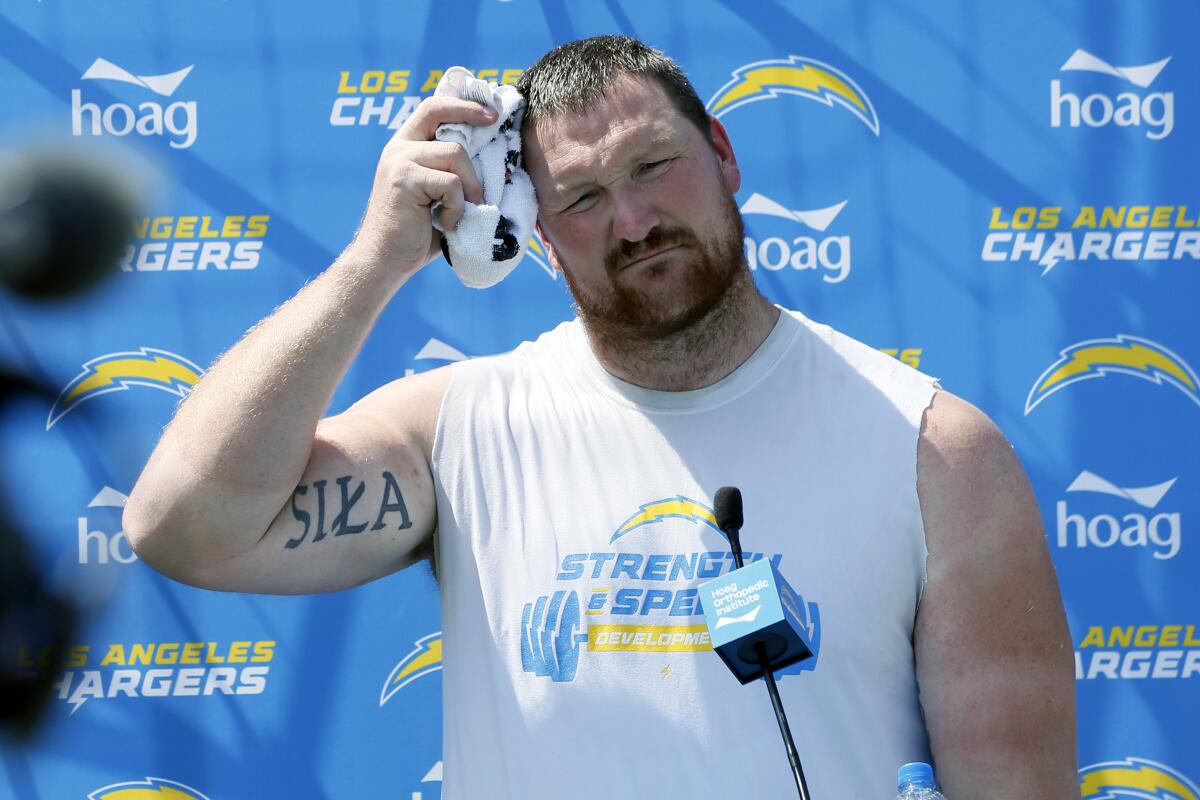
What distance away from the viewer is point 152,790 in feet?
8.56

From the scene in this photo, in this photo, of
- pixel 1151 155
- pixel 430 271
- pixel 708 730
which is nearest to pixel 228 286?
pixel 430 271

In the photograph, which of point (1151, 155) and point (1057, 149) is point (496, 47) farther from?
point (1151, 155)

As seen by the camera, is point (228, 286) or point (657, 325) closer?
point (657, 325)

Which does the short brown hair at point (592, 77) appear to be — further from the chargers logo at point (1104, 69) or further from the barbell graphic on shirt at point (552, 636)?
the chargers logo at point (1104, 69)

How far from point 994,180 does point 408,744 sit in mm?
1661

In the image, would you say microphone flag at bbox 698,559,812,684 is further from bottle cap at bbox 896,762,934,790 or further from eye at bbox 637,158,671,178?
eye at bbox 637,158,671,178

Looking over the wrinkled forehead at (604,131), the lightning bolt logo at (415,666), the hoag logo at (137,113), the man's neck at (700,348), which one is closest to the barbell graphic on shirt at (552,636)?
the man's neck at (700,348)

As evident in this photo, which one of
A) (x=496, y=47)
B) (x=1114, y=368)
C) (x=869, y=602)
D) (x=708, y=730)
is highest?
(x=496, y=47)

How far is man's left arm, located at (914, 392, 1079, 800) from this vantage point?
1.55 metres

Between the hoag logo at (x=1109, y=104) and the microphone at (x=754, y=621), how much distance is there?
1.77 meters

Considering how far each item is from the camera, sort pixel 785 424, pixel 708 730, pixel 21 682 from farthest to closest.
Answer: pixel 21 682
pixel 785 424
pixel 708 730

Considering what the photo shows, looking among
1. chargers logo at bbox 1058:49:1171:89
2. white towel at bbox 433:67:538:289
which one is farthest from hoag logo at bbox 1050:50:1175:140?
white towel at bbox 433:67:538:289

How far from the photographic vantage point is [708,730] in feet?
5.17

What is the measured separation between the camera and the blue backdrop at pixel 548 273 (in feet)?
8.63
